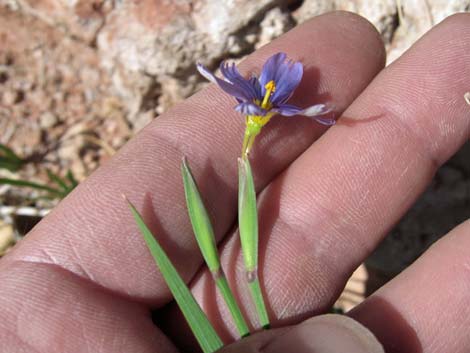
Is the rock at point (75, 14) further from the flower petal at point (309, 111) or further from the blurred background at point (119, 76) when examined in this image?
the flower petal at point (309, 111)

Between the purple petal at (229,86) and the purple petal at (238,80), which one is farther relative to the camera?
the purple petal at (238,80)

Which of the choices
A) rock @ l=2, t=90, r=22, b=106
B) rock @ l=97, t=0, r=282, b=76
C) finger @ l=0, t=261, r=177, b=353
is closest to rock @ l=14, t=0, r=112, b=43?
rock @ l=97, t=0, r=282, b=76

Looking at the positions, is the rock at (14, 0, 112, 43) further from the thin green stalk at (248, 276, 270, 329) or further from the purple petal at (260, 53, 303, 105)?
the thin green stalk at (248, 276, 270, 329)

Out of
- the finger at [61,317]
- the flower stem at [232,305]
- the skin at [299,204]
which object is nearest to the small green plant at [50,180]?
the skin at [299,204]

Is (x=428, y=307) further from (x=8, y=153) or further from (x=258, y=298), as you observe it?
(x=8, y=153)

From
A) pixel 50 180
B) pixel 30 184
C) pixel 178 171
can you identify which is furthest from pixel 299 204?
pixel 50 180

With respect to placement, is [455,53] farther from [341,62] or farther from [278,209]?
[278,209]

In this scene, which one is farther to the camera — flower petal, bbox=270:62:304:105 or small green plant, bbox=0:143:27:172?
small green plant, bbox=0:143:27:172
